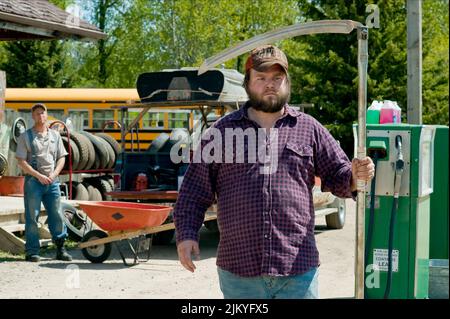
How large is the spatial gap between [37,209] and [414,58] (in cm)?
586

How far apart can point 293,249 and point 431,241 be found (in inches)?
158

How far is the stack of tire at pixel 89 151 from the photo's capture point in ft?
49.5

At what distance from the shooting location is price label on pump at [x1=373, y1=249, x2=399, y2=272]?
6785 mm

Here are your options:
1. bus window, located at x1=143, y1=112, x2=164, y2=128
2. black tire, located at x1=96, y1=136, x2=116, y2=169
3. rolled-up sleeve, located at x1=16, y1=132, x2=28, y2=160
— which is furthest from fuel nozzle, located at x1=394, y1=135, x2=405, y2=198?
bus window, located at x1=143, y1=112, x2=164, y2=128

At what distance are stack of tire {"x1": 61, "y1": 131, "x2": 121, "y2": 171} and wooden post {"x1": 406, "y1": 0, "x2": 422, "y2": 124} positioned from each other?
5840mm

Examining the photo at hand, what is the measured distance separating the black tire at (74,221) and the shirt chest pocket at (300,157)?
Answer: 7.72m

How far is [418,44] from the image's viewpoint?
39.1 ft

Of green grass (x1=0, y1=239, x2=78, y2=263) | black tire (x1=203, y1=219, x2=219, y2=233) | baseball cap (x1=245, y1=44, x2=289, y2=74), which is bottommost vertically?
green grass (x1=0, y1=239, x2=78, y2=263)

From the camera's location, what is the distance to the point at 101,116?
76.1ft

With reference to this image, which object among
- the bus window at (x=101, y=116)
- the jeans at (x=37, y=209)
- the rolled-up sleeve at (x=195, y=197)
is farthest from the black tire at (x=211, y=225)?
the bus window at (x=101, y=116)

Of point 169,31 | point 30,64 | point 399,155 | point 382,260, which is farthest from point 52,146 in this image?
point 30,64

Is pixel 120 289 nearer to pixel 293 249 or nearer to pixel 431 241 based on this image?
pixel 431 241

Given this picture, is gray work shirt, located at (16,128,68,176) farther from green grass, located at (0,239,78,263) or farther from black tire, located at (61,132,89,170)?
black tire, located at (61,132,89,170)
